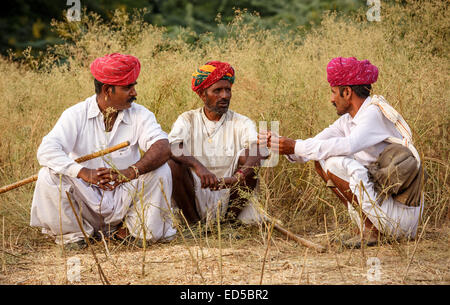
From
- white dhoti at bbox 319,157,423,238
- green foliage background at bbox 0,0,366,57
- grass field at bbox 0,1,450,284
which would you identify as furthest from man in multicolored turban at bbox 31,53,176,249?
green foliage background at bbox 0,0,366,57

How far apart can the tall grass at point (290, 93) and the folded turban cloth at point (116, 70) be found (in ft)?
3.79

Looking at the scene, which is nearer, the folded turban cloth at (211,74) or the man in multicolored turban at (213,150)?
the man in multicolored turban at (213,150)

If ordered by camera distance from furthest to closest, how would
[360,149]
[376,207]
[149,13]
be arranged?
[149,13] → [360,149] → [376,207]

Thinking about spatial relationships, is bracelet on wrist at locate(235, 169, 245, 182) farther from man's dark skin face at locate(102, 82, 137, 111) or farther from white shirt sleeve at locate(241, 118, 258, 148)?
man's dark skin face at locate(102, 82, 137, 111)

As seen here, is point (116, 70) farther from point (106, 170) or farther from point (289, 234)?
point (289, 234)

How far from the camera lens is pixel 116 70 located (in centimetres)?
401

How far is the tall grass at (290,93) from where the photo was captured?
446cm

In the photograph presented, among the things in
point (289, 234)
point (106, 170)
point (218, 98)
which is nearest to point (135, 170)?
point (106, 170)

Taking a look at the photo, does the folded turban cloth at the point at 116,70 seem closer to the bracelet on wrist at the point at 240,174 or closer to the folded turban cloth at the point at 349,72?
the bracelet on wrist at the point at 240,174

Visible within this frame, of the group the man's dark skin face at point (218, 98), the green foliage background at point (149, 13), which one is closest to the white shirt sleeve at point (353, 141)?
the man's dark skin face at point (218, 98)

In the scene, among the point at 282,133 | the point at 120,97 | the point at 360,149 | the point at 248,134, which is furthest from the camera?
the point at 282,133

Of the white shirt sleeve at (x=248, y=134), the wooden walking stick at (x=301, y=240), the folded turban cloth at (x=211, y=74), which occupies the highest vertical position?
the folded turban cloth at (x=211, y=74)

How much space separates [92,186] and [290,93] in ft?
6.38

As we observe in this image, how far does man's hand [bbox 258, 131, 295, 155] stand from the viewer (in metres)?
3.79
